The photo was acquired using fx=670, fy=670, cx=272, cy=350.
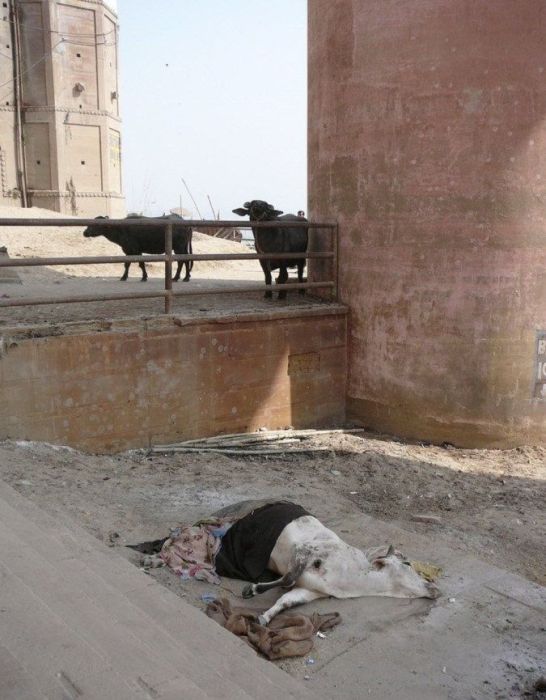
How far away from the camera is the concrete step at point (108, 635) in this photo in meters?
2.35

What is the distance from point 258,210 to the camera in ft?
31.3

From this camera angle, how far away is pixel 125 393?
24.1 feet

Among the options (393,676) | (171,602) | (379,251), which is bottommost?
(393,676)

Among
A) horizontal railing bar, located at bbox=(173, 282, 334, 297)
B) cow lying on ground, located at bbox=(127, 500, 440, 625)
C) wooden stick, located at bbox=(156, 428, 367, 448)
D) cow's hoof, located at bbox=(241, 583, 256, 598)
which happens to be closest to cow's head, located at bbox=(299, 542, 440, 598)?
cow lying on ground, located at bbox=(127, 500, 440, 625)

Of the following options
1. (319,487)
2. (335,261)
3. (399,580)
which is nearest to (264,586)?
(399,580)

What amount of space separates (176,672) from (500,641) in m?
2.26

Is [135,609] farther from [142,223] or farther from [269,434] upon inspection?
[269,434]

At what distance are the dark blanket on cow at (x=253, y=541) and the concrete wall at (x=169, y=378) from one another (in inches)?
120

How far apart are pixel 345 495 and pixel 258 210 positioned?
4547 mm

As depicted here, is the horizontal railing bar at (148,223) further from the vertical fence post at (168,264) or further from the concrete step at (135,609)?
the concrete step at (135,609)

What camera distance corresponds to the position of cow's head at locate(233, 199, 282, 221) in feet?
31.3

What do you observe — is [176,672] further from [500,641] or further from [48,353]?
[48,353]

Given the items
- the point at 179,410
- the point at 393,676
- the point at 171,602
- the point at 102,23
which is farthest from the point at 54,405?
the point at 102,23

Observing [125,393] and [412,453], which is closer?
[125,393]
